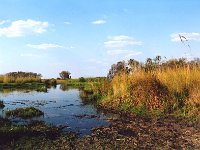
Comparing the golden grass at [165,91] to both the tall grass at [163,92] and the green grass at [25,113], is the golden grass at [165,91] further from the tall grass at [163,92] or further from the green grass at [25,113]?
the green grass at [25,113]

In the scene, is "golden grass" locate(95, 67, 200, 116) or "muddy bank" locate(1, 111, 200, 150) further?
"golden grass" locate(95, 67, 200, 116)

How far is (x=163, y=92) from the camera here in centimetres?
1627

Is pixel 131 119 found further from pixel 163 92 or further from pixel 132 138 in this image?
pixel 132 138

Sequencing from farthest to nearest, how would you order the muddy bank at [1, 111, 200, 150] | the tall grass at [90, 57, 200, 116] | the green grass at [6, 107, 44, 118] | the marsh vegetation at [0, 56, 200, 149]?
the green grass at [6, 107, 44, 118] → the tall grass at [90, 57, 200, 116] → the marsh vegetation at [0, 56, 200, 149] → the muddy bank at [1, 111, 200, 150]

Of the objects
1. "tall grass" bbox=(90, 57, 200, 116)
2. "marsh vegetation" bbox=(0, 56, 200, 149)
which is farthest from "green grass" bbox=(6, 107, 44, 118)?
"tall grass" bbox=(90, 57, 200, 116)

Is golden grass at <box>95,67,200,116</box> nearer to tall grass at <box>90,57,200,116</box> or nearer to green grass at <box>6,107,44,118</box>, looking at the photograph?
tall grass at <box>90,57,200,116</box>

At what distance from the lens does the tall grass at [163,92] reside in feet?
50.0

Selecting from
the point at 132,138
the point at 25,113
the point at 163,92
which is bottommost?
the point at 132,138

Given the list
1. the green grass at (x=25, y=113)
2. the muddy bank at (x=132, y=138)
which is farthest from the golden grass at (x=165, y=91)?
the green grass at (x=25, y=113)

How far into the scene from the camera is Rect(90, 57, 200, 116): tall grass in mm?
15232

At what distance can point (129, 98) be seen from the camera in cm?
1769

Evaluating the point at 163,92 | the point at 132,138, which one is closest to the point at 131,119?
the point at 163,92

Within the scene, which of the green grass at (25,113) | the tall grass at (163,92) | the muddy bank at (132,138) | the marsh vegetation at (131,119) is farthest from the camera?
the green grass at (25,113)

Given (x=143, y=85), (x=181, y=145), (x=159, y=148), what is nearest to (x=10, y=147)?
(x=159, y=148)
